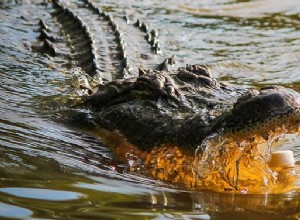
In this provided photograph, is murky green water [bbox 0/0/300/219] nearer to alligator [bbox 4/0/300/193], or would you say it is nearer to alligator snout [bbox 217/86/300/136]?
alligator [bbox 4/0/300/193]

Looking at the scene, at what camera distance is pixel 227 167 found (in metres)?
3.83

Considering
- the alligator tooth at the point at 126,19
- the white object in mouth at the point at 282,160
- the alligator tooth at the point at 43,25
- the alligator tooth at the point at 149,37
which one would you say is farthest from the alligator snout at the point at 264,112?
the alligator tooth at the point at 126,19

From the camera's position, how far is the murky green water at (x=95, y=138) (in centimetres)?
325

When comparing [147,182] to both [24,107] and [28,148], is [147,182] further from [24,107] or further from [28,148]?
[24,107]

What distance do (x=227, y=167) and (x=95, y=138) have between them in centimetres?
118

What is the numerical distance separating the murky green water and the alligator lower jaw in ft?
0.58

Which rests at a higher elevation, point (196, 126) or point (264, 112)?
point (264, 112)

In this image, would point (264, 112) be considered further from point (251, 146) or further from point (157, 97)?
point (157, 97)

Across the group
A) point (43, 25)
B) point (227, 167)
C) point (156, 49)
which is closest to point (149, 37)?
point (156, 49)

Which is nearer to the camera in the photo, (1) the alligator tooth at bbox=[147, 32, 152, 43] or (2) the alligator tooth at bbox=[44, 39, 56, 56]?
(2) the alligator tooth at bbox=[44, 39, 56, 56]

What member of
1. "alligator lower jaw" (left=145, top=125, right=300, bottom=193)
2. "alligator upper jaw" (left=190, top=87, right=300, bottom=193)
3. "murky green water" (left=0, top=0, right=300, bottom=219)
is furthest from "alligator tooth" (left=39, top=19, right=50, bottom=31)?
"alligator upper jaw" (left=190, top=87, right=300, bottom=193)

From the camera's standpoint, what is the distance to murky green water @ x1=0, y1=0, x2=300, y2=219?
10.7 ft

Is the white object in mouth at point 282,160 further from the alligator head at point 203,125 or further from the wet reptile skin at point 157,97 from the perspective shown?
the wet reptile skin at point 157,97

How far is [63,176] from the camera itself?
3.65m
